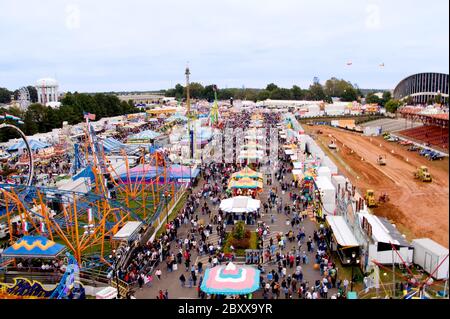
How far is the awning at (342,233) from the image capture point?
1252 cm

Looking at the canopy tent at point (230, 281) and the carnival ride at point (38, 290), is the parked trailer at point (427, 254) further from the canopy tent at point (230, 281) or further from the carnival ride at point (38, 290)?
the carnival ride at point (38, 290)

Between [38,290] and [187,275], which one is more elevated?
[38,290]

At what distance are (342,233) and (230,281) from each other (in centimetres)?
479

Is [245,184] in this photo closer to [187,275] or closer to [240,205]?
[240,205]

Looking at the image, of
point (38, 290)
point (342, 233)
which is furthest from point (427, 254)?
point (38, 290)

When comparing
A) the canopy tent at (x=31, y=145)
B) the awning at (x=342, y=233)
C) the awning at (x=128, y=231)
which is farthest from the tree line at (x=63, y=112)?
the awning at (x=342, y=233)

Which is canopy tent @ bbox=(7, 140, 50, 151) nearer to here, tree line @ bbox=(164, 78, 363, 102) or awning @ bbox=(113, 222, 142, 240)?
awning @ bbox=(113, 222, 142, 240)

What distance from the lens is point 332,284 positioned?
1138 centimetres

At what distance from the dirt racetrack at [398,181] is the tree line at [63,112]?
26.7 m

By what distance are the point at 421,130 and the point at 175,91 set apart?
91.8 metres

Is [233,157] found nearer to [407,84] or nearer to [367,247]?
[367,247]

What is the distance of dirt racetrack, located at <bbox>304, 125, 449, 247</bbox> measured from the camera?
47.8 ft

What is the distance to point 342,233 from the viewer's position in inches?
521
